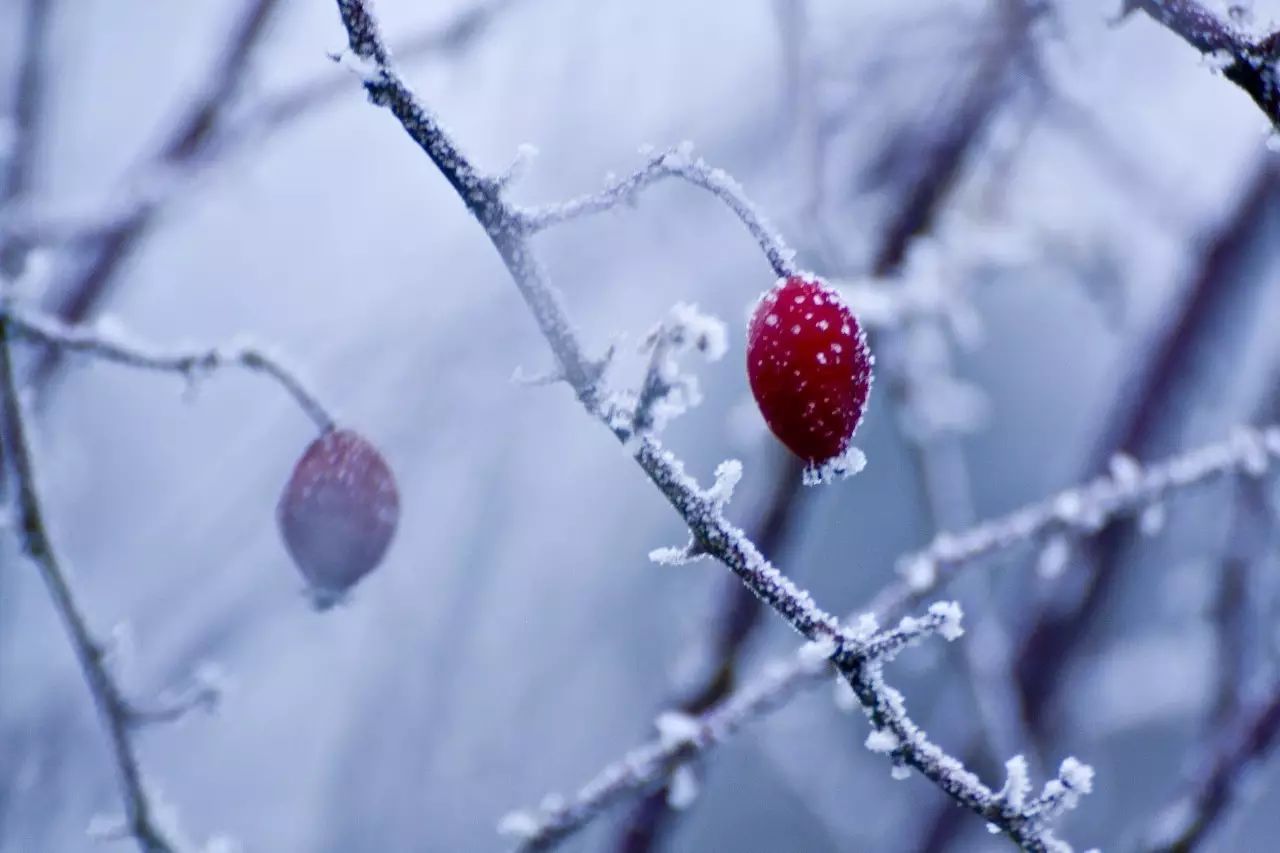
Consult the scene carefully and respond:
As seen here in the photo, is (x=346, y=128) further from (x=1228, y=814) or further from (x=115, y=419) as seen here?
(x=1228, y=814)

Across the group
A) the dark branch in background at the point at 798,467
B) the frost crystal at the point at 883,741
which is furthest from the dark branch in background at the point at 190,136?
the frost crystal at the point at 883,741

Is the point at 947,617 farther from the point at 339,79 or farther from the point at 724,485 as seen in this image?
the point at 339,79

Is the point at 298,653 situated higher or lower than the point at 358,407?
higher

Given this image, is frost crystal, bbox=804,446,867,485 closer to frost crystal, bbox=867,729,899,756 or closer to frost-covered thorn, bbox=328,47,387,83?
frost crystal, bbox=867,729,899,756

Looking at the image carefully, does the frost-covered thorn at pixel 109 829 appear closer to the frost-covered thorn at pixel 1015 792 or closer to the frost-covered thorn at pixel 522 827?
the frost-covered thorn at pixel 522 827

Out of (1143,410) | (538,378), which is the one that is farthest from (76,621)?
(1143,410)

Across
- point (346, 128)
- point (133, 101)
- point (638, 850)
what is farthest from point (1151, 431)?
point (133, 101)
